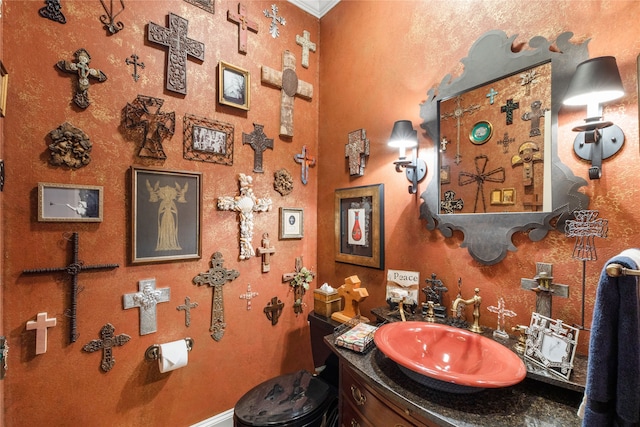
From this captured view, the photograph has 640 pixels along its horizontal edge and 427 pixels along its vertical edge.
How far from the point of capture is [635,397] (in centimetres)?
56

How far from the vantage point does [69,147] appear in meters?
1.30

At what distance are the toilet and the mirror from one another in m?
1.05

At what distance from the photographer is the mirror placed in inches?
42.7

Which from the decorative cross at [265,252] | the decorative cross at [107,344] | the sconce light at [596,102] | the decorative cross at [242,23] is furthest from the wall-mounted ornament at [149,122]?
the sconce light at [596,102]

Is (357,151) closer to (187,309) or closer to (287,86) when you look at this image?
(287,86)

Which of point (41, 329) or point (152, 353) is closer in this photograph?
point (41, 329)

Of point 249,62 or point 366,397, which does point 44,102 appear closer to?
point 249,62

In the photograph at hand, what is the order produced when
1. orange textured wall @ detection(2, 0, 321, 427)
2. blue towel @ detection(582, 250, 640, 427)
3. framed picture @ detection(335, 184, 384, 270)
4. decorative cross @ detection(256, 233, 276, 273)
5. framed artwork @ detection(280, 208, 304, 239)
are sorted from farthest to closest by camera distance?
framed artwork @ detection(280, 208, 304, 239), decorative cross @ detection(256, 233, 276, 273), framed picture @ detection(335, 184, 384, 270), orange textured wall @ detection(2, 0, 321, 427), blue towel @ detection(582, 250, 640, 427)

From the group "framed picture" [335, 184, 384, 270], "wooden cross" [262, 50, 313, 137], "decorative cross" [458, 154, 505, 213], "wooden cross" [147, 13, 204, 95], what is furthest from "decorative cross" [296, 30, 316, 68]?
"decorative cross" [458, 154, 505, 213]

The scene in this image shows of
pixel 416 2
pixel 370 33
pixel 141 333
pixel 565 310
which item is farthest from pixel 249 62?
pixel 565 310

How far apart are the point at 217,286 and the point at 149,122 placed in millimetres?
1061

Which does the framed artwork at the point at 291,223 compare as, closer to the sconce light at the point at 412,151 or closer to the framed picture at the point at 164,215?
the framed picture at the point at 164,215

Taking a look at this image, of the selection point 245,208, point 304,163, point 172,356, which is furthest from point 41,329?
point 304,163

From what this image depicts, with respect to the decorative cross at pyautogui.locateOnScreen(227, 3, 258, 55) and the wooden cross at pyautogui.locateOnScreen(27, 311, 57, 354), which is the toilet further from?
the decorative cross at pyautogui.locateOnScreen(227, 3, 258, 55)
